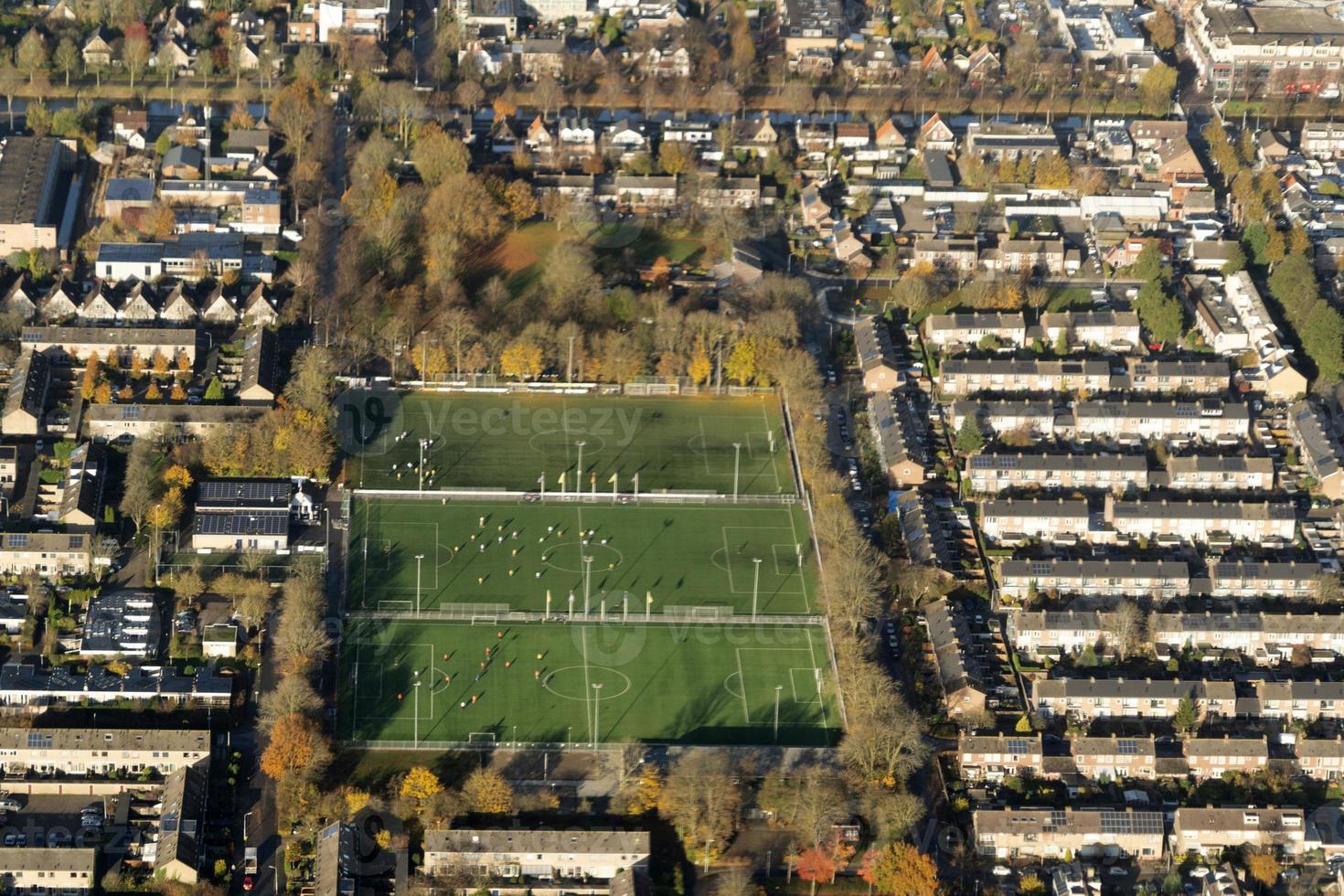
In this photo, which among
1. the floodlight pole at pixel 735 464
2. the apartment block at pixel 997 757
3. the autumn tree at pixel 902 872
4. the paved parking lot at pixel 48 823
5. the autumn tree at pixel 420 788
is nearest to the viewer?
the autumn tree at pixel 902 872

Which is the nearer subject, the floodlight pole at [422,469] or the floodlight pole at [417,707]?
the floodlight pole at [417,707]

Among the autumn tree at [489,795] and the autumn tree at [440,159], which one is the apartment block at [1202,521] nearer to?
the autumn tree at [489,795]

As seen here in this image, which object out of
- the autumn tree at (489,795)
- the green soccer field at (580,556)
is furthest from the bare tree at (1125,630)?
the autumn tree at (489,795)

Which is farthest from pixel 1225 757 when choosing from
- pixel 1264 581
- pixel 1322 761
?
pixel 1264 581

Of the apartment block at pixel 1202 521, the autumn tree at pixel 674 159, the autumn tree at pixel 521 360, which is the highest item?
the autumn tree at pixel 674 159

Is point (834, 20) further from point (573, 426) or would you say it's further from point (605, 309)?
point (573, 426)

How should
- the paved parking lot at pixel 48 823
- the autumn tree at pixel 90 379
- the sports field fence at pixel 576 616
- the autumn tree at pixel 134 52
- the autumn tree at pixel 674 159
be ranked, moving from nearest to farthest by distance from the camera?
the paved parking lot at pixel 48 823 < the sports field fence at pixel 576 616 < the autumn tree at pixel 90 379 < the autumn tree at pixel 674 159 < the autumn tree at pixel 134 52

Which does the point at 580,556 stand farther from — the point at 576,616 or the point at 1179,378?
the point at 1179,378

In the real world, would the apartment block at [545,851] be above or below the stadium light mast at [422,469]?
below

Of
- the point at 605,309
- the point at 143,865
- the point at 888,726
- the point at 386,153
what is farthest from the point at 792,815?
the point at 386,153
